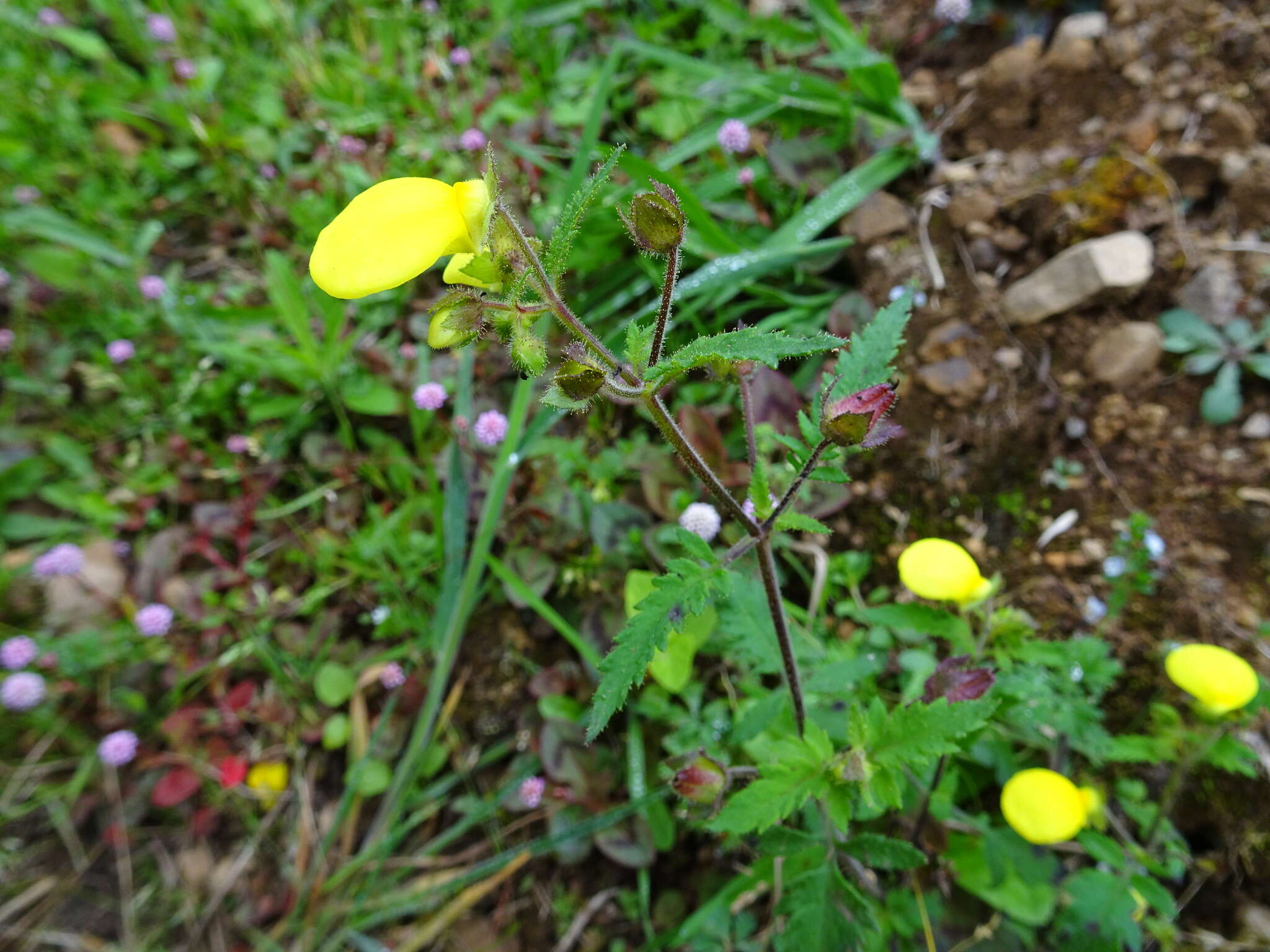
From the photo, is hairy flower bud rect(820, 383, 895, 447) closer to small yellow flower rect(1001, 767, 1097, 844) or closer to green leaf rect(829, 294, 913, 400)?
green leaf rect(829, 294, 913, 400)

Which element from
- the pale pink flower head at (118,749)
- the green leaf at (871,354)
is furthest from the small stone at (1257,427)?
the pale pink flower head at (118,749)

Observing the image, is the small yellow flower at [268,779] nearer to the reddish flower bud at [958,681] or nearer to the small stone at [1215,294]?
the reddish flower bud at [958,681]

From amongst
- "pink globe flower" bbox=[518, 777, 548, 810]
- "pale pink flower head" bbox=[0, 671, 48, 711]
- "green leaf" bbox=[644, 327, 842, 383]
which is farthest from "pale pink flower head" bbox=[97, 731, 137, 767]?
"green leaf" bbox=[644, 327, 842, 383]

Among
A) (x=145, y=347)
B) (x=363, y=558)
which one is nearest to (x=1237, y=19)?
(x=363, y=558)

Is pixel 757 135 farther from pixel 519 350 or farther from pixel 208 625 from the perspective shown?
pixel 208 625

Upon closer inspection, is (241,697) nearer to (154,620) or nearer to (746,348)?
(154,620)

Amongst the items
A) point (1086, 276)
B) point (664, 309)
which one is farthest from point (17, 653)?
point (1086, 276)
